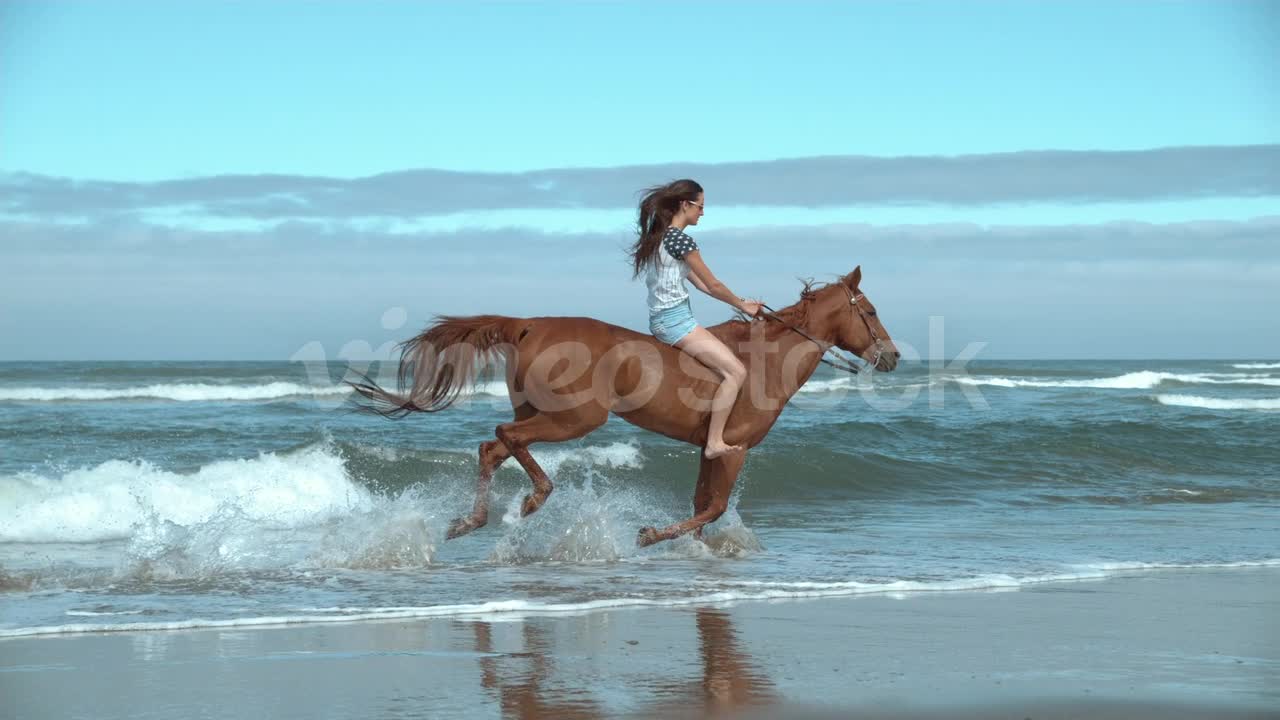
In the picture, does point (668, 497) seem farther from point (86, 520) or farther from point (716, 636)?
point (716, 636)

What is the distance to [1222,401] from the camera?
37.3m

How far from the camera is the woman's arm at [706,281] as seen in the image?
26.8ft

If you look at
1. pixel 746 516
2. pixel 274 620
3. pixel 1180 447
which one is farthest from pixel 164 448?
pixel 1180 447

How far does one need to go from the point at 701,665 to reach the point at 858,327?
419 centimetres

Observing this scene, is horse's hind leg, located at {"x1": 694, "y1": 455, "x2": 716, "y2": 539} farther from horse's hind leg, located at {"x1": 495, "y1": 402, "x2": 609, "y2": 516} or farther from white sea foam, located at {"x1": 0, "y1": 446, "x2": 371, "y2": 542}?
white sea foam, located at {"x1": 0, "y1": 446, "x2": 371, "y2": 542}

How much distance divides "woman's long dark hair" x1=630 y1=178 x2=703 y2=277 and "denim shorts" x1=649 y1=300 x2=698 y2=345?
42 centimetres

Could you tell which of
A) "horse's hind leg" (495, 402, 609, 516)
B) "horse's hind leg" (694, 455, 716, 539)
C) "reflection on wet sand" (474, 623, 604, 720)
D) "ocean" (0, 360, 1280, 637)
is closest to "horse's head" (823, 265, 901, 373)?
"horse's hind leg" (694, 455, 716, 539)

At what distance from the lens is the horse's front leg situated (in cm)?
891

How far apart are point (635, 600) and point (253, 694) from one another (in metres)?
2.86

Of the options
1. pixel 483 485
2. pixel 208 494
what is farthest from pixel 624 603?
pixel 208 494

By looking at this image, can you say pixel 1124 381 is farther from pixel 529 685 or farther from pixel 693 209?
pixel 529 685

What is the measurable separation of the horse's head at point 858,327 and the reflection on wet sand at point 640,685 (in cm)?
357

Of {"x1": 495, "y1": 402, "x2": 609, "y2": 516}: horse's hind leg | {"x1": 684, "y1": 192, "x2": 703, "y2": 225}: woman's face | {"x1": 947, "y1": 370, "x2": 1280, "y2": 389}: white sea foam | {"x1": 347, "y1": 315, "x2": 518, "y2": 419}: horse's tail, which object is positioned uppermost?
{"x1": 684, "y1": 192, "x2": 703, "y2": 225}: woman's face

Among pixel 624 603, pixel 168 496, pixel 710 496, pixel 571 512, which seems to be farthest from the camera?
pixel 168 496
